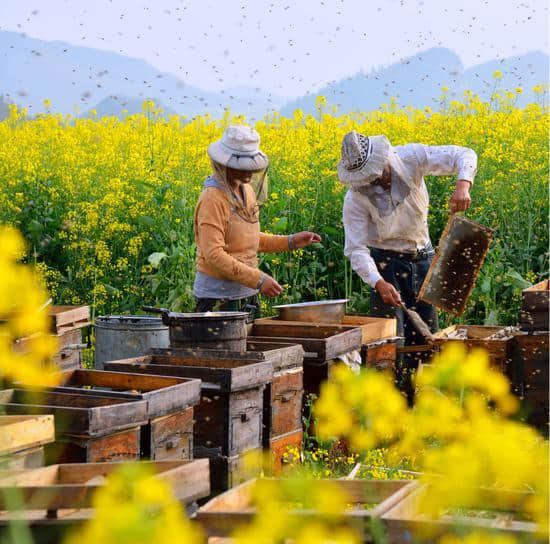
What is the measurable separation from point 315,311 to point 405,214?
85 centimetres

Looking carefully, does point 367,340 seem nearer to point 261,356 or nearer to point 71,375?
point 261,356

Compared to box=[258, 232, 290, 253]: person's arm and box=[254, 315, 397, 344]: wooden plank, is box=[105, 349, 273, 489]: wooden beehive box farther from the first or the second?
box=[258, 232, 290, 253]: person's arm

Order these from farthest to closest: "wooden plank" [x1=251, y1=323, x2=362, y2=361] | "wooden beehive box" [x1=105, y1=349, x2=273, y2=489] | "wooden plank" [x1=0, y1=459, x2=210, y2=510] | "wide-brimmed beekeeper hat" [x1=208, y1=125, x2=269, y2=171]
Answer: "wide-brimmed beekeeper hat" [x1=208, y1=125, x2=269, y2=171] → "wooden plank" [x1=251, y1=323, x2=362, y2=361] → "wooden beehive box" [x1=105, y1=349, x2=273, y2=489] → "wooden plank" [x1=0, y1=459, x2=210, y2=510]

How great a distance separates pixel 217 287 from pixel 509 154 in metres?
4.26

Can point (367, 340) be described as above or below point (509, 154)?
below

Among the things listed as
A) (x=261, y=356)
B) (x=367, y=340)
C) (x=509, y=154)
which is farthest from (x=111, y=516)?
(x=509, y=154)

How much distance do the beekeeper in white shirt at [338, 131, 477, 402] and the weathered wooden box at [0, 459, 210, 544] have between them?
3.42 metres

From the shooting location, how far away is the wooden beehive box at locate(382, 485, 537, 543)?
1.75 metres

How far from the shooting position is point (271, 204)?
8352 millimetres

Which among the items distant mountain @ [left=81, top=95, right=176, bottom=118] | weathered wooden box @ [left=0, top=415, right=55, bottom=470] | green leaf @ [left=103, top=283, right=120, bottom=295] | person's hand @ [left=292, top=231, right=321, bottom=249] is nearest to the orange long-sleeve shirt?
person's hand @ [left=292, top=231, right=321, bottom=249]

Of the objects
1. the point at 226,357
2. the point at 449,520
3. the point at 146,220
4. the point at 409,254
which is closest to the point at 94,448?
the point at 226,357

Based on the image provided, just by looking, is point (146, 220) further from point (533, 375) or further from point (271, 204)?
point (533, 375)

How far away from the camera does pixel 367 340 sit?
545cm

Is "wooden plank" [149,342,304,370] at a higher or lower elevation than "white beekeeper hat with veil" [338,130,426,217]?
lower
